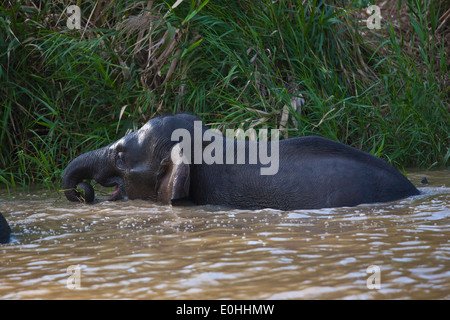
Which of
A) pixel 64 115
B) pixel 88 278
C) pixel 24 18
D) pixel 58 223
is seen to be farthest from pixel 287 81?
pixel 88 278

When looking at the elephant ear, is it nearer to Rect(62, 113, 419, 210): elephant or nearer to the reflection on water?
Rect(62, 113, 419, 210): elephant

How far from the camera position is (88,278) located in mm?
2377

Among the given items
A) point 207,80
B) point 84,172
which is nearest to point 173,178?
point 84,172

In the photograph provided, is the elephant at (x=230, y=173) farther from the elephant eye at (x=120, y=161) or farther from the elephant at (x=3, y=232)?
the elephant at (x=3, y=232)

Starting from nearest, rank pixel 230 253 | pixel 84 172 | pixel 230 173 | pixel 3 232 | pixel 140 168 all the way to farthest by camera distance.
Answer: pixel 230 253 → pixel 3 232 → pixel 230 173 → pixel 140 168 → pixel 84 172

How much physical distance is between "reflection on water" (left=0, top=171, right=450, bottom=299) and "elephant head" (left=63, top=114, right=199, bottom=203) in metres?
0.23

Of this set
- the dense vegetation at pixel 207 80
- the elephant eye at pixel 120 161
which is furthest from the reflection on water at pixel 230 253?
the dense vegetation at pixel 207 80

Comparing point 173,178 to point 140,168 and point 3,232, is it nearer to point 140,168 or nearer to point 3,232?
point 140,168

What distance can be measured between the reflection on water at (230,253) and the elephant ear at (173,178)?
128mm

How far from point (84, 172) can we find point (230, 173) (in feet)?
3.37

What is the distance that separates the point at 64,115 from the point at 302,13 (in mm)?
2105

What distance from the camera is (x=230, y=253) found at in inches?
105

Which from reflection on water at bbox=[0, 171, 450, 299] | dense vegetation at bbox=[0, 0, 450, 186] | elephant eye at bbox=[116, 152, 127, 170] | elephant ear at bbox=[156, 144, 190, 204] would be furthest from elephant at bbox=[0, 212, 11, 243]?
dense vegetation at bbox=[0, 0, 450, 186]
